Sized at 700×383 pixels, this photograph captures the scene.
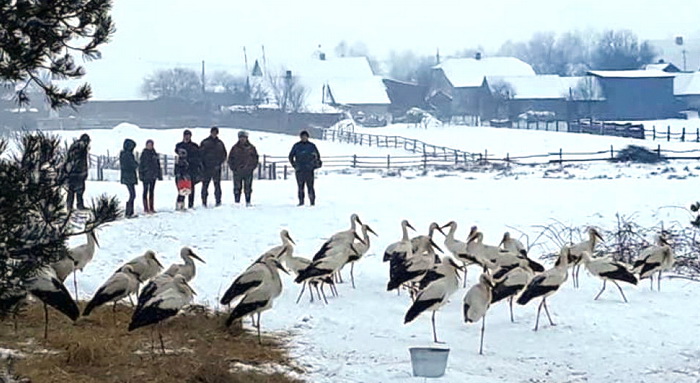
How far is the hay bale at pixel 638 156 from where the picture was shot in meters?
45.9

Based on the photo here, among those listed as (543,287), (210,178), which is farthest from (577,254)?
(210,178)

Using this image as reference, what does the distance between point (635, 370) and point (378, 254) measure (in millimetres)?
7599

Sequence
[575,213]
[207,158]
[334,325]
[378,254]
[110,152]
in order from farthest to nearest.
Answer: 1. [110,152]
2. [575,213]
3. [207,158]
4. [378,254]
5. [334,325]

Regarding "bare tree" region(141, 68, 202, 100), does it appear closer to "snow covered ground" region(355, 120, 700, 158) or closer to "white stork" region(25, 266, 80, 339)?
"snow covered ground" region(355, 120, 700, 158)

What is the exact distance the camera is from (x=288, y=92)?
97.4 metres

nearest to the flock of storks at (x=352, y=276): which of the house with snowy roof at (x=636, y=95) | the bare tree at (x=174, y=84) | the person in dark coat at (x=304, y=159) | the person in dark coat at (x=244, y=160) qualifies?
the person in dark coat at (x=304, y=159)

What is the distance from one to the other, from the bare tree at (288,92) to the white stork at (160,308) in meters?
77.9

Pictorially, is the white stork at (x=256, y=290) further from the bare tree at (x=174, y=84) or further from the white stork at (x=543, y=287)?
the bare tree at (x=174, y=84)

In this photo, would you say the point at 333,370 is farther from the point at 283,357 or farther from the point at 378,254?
the point at 378,254

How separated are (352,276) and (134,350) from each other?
5.10 metres

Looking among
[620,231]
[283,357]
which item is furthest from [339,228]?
[283,357]

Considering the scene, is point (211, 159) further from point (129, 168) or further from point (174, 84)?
point (174, 84)

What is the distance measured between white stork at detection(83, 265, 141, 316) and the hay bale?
116ft

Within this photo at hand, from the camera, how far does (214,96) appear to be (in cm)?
10219
